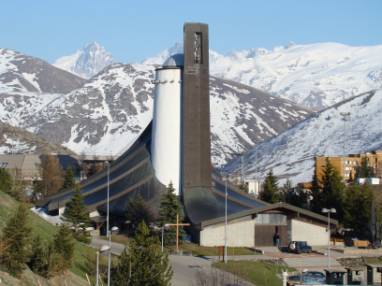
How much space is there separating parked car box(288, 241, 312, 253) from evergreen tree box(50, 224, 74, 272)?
3470 centimetres

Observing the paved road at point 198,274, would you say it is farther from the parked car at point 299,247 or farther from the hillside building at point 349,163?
the hillside building at point 349,163

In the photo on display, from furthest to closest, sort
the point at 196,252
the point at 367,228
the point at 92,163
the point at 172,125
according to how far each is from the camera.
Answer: the point at 92,163 < the point at 172,125 < the point at 367,228 < the point at 196,252

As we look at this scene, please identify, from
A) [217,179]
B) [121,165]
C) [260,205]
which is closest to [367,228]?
[260,205]

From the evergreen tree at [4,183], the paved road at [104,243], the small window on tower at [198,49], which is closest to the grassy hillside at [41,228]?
the evergreen tree at [4,183]

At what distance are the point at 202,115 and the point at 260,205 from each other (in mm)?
10466

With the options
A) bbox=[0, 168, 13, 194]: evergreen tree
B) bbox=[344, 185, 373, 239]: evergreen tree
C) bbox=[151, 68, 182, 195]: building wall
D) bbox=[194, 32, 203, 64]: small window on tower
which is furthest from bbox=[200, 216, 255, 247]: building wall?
bbox=[0, 168, 13, 194]: evergreen tree

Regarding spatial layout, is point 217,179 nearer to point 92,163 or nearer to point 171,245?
point 171,245

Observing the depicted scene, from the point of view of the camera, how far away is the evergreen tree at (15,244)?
38219mm

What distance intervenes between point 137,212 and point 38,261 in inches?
1734

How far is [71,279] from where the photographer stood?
42.8 metres

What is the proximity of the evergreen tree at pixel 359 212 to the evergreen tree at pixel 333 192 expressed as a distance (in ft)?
5.65

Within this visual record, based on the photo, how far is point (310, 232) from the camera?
83.4m

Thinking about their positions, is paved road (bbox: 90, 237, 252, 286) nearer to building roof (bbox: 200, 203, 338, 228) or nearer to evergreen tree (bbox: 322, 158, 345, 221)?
building roof (bbox: 200, 203, 338, 228)

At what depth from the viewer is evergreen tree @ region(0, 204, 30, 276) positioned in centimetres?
3822
